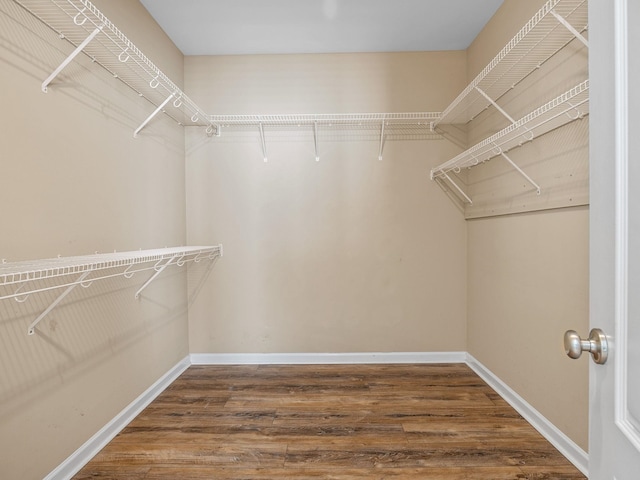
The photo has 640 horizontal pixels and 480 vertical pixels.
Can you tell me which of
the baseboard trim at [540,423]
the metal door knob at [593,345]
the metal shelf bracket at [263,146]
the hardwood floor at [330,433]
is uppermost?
the metal shelf bracket at [263,146]

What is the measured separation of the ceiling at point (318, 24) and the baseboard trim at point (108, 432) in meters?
2.39

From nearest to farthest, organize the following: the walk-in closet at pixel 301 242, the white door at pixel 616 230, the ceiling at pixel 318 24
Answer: the white door at pixel 616 230
the walk-in closet at pixel 301 242
the ceiling at pixel 318 24

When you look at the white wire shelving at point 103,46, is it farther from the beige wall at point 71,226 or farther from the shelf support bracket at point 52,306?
the shelf support bracket at point 52,306

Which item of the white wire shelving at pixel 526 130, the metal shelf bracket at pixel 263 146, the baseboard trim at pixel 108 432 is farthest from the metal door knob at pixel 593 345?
the metal shelf bracket at pixel 263 146

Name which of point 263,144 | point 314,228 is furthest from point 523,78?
point 263,144

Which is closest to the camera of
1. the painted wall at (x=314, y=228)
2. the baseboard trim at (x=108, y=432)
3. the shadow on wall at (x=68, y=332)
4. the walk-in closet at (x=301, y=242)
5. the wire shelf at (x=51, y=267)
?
the wire shelf at (x=51, y=267)

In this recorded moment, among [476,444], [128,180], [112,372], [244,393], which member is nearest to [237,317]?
[244,393]

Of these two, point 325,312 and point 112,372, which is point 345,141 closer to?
point 325,312

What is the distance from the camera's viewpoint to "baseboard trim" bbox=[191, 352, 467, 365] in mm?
2861

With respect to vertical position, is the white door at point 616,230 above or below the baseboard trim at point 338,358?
above

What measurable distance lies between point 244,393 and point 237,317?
0.67 meters

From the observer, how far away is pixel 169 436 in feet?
6.14

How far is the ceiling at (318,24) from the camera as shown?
7.33ft

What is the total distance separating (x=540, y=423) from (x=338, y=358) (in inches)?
55.5
